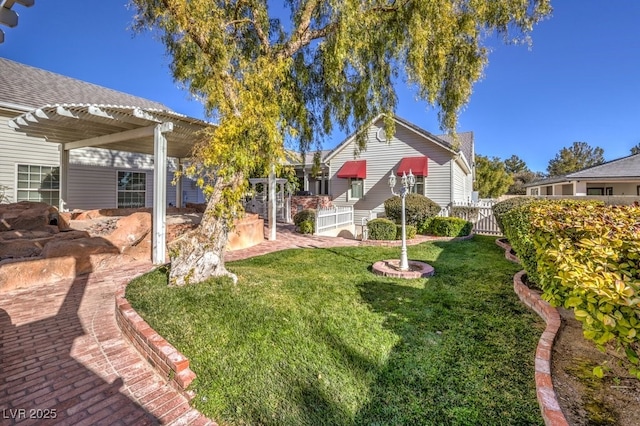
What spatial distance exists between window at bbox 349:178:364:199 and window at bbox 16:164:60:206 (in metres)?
14.6

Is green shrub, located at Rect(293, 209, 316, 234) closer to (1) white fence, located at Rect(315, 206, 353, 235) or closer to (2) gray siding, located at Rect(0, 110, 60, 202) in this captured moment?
(1) white fence, located at Rect(315, 206, 353, 235)

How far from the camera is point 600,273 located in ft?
7.09

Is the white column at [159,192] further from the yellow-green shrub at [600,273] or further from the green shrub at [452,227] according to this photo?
the green shrub at [452,227]

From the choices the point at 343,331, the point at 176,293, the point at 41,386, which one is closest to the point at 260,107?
the point at 176,293

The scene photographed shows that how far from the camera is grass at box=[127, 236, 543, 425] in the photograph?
266 cm

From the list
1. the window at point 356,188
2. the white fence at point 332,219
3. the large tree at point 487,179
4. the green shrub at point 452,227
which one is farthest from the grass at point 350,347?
the large tree at point 487,179

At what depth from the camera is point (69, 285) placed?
5816 millimetres

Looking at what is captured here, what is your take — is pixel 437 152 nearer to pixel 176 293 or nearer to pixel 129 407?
pixel 176 293

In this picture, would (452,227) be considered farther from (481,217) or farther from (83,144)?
(83,144)

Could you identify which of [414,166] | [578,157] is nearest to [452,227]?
[414,166]

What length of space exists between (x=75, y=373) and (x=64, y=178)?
11.8 m

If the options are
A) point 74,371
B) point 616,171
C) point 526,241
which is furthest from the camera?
point 616,171

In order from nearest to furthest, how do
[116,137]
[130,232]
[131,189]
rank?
[130,232]
[116,137]
[131,189]

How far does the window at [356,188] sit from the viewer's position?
18.5 metres
